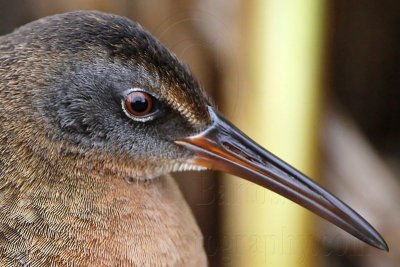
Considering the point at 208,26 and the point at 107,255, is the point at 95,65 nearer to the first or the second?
the point at 107,255

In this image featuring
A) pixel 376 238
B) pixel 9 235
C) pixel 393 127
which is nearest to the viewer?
pixel 9 235

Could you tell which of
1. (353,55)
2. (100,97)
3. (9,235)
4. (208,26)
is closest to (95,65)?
(100,97)

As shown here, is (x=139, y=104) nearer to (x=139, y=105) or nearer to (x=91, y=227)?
(x=139, y=105)

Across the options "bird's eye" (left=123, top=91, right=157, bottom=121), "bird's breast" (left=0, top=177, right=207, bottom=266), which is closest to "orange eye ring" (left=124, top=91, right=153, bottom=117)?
"bird's eye" (left=123, top=91, right=157, bottom=121)

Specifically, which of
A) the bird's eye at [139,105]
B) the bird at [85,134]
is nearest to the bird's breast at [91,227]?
the bird at [85,134]

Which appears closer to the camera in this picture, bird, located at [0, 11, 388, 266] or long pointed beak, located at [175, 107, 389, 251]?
bird, located at [0, 11, 388, 266]

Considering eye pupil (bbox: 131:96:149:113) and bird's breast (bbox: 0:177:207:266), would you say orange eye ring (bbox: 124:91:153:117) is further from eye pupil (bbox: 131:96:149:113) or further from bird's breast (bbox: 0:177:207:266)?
bird's breast (bbox: 0:177:207:266)
